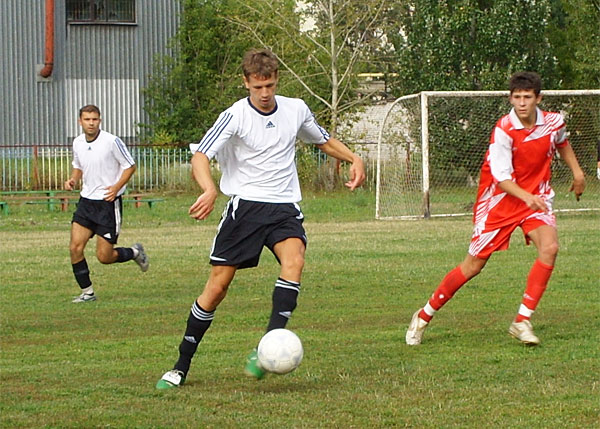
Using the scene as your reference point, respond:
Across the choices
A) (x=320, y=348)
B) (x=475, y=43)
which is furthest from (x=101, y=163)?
(x=475, y=43)

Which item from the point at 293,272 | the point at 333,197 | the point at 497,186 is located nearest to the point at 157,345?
the point at 293,272

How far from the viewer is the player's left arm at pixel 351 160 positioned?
267 inches

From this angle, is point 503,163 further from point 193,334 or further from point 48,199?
point 48,199

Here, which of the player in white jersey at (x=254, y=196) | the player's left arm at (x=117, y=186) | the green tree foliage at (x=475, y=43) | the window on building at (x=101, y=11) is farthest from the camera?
the window on building at (x=101, y=11)

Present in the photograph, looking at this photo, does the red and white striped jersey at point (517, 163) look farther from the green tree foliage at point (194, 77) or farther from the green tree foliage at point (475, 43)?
the green tree foliage at point (194, 77)

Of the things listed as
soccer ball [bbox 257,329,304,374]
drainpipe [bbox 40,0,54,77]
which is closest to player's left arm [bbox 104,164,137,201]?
soccer ball [bbox 257,329,304,374]

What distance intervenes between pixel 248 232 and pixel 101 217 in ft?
16.5

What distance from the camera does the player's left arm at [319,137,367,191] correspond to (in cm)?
679

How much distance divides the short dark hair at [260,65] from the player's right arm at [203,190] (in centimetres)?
54

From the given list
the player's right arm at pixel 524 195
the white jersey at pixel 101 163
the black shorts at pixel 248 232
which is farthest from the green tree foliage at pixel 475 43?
the black shorts at pixel 248 232

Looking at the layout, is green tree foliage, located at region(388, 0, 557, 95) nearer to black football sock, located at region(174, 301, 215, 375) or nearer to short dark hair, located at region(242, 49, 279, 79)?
short dark hair, located at region(242, 49, 279, 79)

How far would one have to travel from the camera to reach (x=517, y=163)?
786cm

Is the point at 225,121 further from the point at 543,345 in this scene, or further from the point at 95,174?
the point at 95,174

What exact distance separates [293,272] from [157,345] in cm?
201
